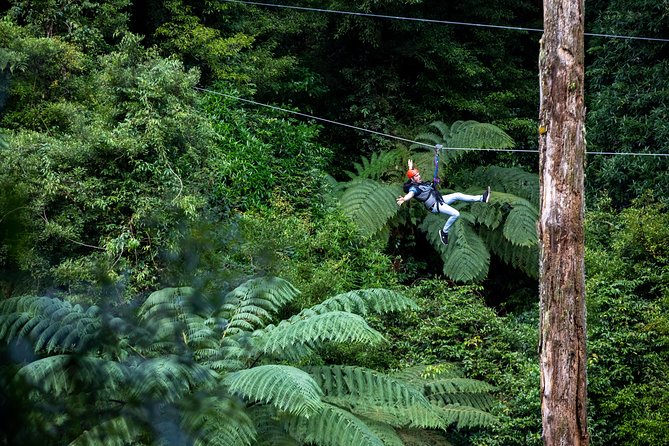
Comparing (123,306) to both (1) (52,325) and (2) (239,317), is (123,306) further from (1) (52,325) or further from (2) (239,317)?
(2) (239,317)

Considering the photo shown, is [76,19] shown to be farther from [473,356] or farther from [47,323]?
[47,323]

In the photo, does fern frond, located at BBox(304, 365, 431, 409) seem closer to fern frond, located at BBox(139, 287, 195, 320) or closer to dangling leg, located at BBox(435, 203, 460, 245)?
dangling leg, located at BBox(435, 203, 460, 245)

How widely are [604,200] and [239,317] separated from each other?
5.88 metres

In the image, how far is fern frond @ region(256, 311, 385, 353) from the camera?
16.0 ft

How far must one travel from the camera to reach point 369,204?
9570 millimetres

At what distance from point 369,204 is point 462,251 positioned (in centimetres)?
117

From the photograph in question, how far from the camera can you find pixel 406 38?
11.3 meters

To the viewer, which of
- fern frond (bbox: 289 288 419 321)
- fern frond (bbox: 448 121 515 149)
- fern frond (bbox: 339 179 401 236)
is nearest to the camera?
fern frond (bbox: 289 288 419 321)

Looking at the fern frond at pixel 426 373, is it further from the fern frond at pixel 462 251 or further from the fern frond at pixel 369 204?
the fern frond at pixel 369 204

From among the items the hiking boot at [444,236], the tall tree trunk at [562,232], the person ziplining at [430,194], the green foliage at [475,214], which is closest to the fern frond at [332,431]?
the tall tree trunk at [562,232]

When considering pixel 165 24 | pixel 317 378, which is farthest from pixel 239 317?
pixel 165 24

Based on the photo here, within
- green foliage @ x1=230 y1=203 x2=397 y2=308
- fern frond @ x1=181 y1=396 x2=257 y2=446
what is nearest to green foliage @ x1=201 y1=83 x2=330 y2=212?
green foliage @ x1=230 y1=203 x2=397 y2=308

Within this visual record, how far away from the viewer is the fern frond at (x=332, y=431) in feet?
16.0

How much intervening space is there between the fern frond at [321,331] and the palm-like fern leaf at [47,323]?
364cm
